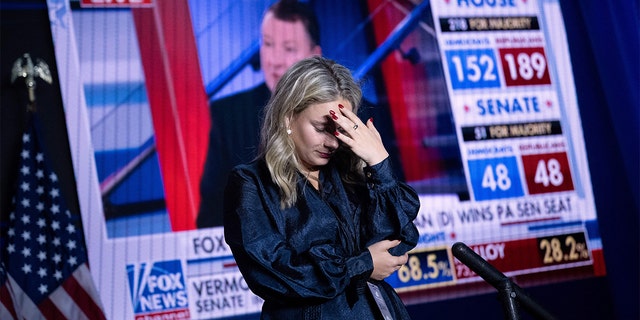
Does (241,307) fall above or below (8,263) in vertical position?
below

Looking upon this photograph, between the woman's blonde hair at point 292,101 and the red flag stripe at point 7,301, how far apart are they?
1927 millimetres

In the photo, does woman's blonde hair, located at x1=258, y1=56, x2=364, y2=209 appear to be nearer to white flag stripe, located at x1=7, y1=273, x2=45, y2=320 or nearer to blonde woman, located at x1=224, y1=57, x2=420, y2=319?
blonde woman, located at x1=224, y1=57, x2=420, y2=319

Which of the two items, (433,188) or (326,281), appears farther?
(433,188)

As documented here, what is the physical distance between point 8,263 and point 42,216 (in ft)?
0.79

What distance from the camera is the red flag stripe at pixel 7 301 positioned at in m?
3.47

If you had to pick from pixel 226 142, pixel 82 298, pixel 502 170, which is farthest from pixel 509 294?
pixel 502 170

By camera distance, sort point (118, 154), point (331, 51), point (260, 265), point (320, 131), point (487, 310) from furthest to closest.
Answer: point (487, 310), point (331, 51), point (118, 154), point (320, 131), point (260, 265)

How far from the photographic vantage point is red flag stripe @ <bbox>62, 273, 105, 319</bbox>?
3.62 meters

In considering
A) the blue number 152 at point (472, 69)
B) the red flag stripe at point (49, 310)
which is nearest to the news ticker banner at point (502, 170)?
the blue number 152 at point (472, 69)

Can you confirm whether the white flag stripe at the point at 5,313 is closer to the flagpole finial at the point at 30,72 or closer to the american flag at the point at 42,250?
the american flag at the point at 42,250

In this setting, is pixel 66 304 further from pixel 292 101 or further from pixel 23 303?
pixel 292 101

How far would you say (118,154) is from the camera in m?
3.83

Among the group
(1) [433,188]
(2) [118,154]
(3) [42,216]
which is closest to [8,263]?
(3) [42,216]

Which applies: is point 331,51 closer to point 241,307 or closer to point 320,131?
point 241,307
